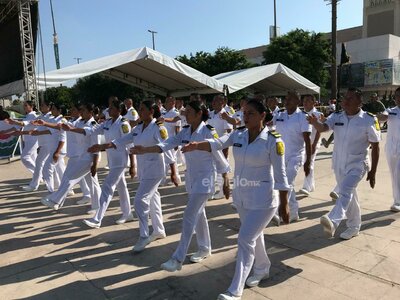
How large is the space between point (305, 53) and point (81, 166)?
29851mm

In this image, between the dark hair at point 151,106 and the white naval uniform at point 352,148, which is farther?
the dark hair at point 151,106

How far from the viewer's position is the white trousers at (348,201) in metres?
4.43

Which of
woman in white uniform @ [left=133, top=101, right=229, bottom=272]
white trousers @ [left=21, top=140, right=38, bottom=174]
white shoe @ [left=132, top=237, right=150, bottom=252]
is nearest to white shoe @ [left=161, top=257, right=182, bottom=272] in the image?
woman in white uniform @ [left=133, top=101, right=229, bottom=272]

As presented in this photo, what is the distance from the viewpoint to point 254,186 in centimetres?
341

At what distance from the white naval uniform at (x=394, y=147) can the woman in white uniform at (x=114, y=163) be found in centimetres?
390

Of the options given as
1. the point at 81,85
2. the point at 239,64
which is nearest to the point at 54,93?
the point at 81,85

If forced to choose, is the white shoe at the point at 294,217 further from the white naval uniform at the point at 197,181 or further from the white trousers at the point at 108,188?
the white trousers at the point at 108,188

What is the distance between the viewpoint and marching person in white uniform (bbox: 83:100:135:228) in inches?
216

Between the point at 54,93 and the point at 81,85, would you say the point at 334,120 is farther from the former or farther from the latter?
the point at 54,93

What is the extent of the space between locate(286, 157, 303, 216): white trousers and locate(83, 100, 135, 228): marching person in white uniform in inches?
92.3

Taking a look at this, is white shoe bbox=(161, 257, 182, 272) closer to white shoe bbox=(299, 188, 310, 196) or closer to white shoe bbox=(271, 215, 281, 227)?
white shoe bbox=(271, 215, 281, 227)

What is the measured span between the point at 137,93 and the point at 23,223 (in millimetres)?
38629

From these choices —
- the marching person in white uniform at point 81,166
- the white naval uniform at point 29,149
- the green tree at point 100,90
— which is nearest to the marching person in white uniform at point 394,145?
the marching person in white uniform at point 81,166

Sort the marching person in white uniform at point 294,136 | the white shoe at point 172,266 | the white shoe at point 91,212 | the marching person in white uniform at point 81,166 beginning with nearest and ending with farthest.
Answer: the white shoe at point 172,266 < the marching person in white uniform at point 294,136 < the marching person in white uniform at point 81,166 < the white shoe at point 91,212
